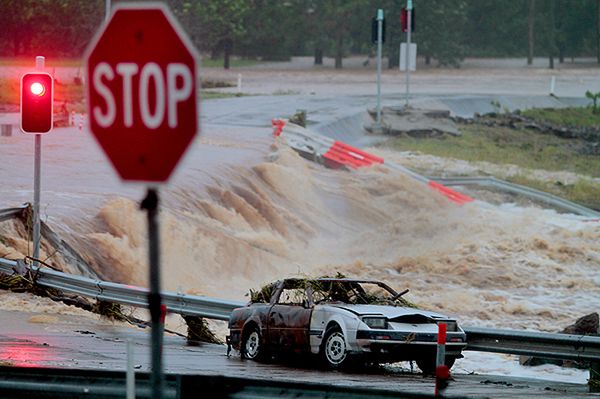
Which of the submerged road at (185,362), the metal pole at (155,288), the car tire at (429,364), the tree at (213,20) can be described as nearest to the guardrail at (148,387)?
the metal pole at (155,288)

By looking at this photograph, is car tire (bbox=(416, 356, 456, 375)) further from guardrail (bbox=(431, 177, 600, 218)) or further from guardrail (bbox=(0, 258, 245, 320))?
guardrail (bbox=(431, 177, 600, 218))

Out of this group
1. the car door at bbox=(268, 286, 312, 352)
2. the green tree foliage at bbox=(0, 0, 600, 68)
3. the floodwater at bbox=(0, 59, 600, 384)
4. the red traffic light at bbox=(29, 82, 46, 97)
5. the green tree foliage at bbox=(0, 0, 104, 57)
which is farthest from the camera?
the green tree foliage at bbox=(0, 0, 600, 68)

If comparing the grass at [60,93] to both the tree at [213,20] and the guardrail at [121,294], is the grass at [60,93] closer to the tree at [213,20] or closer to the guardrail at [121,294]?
the tree at [213,20]

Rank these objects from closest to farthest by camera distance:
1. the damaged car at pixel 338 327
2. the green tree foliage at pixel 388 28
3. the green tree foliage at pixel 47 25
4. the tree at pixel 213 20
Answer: the damaged car at pixel 338 327 → the green tree foliage at pixel 47 25 → the tree at pixel 213 20 → the green tree foliage at pixel 388 28

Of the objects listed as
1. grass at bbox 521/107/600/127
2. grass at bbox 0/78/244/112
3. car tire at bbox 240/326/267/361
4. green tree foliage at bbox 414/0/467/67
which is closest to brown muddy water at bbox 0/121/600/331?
car tire at bbox 240/326/267/361

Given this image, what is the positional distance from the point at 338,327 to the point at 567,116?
6216cm

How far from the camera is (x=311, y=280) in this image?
15.8 metres

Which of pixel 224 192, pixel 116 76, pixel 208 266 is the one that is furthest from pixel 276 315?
pixel 224 192

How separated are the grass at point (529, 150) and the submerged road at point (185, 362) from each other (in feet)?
116

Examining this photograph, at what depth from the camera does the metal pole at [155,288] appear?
19.9 feet

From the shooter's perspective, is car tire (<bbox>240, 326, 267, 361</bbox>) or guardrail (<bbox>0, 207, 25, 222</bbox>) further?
guardrail (<bbox>0, 207, 25, 222</bbox>)

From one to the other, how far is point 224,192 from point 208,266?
564cm

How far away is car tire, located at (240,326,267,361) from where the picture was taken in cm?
1585

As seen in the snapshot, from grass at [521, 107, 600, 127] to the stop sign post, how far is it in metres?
66.2
